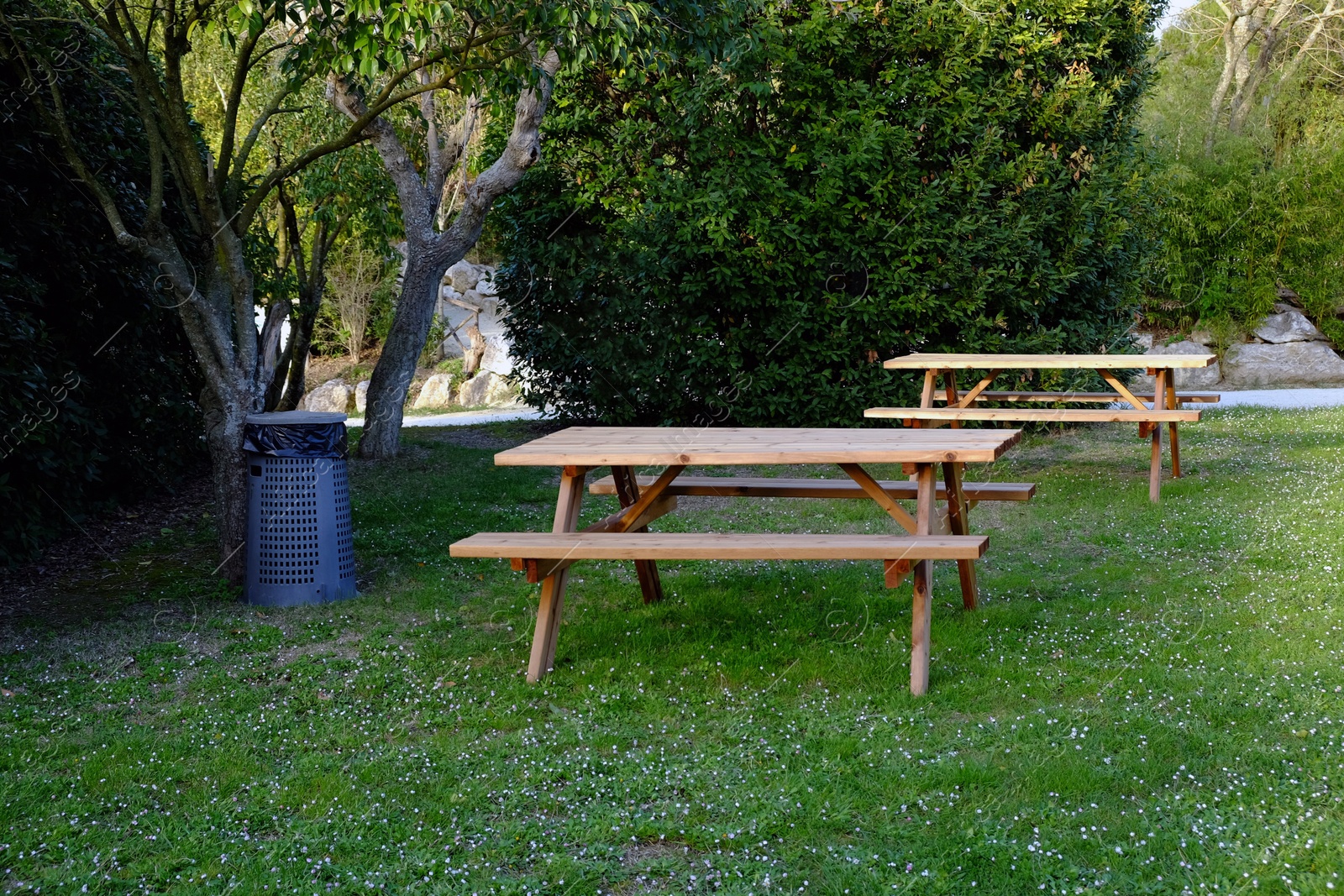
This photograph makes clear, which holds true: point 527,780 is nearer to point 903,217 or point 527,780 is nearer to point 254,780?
point 254,780

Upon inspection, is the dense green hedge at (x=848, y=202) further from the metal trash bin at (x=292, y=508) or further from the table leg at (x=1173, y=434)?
the metal trash bin at (x=292, y=508)

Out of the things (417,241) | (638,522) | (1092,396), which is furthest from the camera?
(417,241)

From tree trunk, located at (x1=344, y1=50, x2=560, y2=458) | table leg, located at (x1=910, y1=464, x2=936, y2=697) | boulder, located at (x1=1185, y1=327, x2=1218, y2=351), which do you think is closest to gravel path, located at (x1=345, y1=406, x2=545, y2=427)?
tree trunk, located at (x1=344, y1=50, x2=560, y2=458)

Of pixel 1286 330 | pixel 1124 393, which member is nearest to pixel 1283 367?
pixel 1286 330

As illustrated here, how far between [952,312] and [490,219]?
487cm

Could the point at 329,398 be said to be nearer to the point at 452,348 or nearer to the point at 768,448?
the point at 452,348

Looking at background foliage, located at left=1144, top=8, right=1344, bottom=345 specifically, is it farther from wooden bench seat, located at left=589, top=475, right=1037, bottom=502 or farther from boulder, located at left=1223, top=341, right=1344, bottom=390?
wooden bench seat, located at left=589, top=475, right=1037, bottom=502

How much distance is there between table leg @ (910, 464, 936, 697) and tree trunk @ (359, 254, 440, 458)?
6172mm

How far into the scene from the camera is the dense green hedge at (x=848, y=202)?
10.2 m

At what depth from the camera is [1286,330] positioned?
17172 mm

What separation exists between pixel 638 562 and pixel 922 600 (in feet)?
5.24

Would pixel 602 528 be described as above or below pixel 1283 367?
below

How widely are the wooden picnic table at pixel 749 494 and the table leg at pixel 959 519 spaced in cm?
1

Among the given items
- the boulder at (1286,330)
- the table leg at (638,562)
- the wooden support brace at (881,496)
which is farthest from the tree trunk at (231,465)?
the boulder at (1286,330)
